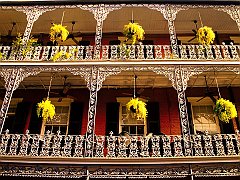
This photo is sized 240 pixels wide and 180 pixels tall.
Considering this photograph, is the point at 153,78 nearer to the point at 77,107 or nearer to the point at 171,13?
the point at 171,13

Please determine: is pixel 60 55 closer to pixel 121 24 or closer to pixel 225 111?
pixel 121 24

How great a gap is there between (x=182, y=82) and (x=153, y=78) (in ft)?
7.10

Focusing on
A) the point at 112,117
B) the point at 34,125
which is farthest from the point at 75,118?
the point at 34,125

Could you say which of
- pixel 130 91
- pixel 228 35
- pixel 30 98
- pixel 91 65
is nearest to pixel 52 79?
pixel 30 98

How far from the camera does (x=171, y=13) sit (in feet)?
36.9

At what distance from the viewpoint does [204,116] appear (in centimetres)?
1192

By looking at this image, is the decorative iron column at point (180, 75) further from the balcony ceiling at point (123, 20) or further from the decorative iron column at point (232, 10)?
the balcony ceiling at point (123, 20)

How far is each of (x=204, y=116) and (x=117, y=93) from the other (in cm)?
399

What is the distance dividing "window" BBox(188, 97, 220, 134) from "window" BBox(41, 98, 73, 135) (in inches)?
216

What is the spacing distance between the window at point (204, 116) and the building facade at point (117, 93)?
44 millimetres

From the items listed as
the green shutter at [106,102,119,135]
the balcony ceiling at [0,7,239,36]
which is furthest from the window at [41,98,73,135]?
the balcony ceiling at [0,7,239,36]

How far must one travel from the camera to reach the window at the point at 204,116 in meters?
11.7

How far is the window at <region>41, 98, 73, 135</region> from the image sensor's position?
1173 centimetres

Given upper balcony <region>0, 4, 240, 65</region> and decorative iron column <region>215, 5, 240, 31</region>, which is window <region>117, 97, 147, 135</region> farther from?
decorative iron column <region>215, 5, 240, 31</region>
